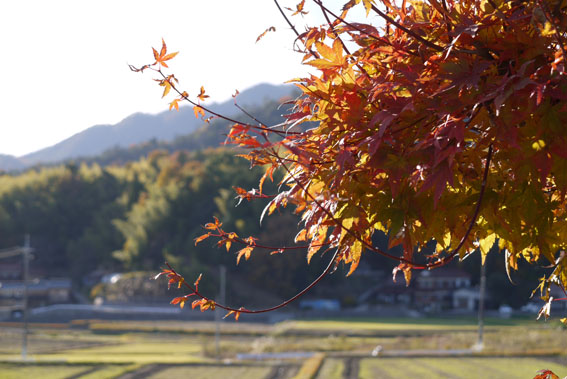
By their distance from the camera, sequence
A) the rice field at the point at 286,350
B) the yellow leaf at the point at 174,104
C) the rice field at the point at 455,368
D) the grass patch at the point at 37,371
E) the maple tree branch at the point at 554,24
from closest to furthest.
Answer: the maple tree branch at the point at 554,24, the yellow leaf at the point at 174,104, the rice field at the point at 455,368, the grass patch at the point at 37,371, the rice field at the point at 286,350

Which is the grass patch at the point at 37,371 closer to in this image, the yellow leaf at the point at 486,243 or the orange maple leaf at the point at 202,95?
the orange maple leaf at the point at 202,95

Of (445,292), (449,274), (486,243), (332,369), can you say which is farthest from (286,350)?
(486,243)

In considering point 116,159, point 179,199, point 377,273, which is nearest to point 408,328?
point 377,273

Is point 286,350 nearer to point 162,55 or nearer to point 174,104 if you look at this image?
point 174,104

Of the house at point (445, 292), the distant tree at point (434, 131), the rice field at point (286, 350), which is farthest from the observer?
the house at point (445, 292)

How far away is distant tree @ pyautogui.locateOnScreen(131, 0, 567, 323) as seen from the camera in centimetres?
103

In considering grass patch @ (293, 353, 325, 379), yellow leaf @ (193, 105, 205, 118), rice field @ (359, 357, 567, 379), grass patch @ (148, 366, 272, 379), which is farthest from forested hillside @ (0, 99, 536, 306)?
yellow leaf @ (193, 105, 205, 118)

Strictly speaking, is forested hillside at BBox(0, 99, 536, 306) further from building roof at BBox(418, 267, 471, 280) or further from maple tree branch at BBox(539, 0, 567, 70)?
maple tree branch at BBox(539, 0, 567, 70)

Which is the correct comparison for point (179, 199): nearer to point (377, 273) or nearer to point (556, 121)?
point (377, 273)

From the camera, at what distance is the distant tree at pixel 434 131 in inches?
40.5

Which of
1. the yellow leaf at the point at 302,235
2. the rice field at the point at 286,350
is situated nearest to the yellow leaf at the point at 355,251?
the yellow leaf at the point at 302,235

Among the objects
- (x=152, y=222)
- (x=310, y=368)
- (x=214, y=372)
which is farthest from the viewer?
(x=152, y=222)

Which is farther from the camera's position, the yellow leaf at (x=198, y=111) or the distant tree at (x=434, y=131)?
the yellow leaf at (x=198, y=111)

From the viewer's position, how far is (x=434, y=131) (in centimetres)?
110
